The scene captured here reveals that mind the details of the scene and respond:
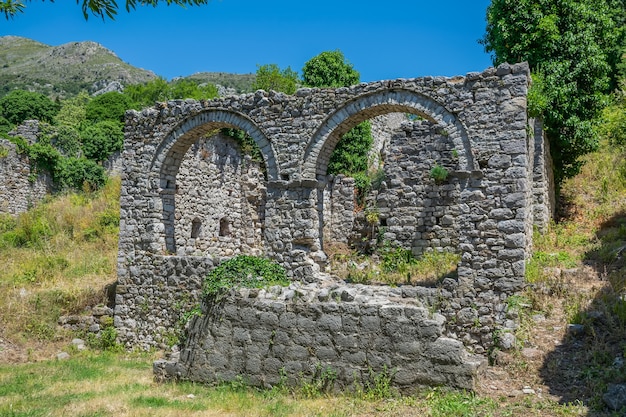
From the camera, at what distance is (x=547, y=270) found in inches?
420

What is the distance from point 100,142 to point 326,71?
11.8m

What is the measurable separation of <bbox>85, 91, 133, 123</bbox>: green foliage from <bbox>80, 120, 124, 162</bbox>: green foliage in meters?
6.76

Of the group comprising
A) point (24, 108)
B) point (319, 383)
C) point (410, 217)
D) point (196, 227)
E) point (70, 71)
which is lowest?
point (319, 383)

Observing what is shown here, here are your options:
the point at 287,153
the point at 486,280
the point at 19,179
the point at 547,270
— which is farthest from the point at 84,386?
the point at 19,179

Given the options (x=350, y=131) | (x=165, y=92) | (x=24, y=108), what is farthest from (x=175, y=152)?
(x=24, y=108)

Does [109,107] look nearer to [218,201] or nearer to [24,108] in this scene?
[24,108]

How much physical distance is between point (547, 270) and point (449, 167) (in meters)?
4.45

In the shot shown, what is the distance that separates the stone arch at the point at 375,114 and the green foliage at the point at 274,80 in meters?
14.8

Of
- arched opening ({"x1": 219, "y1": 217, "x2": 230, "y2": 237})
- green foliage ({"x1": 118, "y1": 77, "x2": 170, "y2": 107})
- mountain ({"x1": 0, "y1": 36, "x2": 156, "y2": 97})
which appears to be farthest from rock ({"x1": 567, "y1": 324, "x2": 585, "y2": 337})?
mountain ({"x1": 0, "y1": 36, "x2": 156, "y2": 97})

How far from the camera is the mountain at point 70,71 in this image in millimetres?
70750

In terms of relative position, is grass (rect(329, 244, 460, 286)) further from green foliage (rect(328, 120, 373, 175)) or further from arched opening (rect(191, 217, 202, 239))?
green foliage (rect(328, 120, 373, 175))

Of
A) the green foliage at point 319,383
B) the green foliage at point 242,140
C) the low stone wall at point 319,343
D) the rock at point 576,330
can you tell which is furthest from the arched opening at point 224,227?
the rock at point 576,330

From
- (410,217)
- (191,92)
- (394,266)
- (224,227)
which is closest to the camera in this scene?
(394,266)

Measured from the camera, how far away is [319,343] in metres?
7.54
